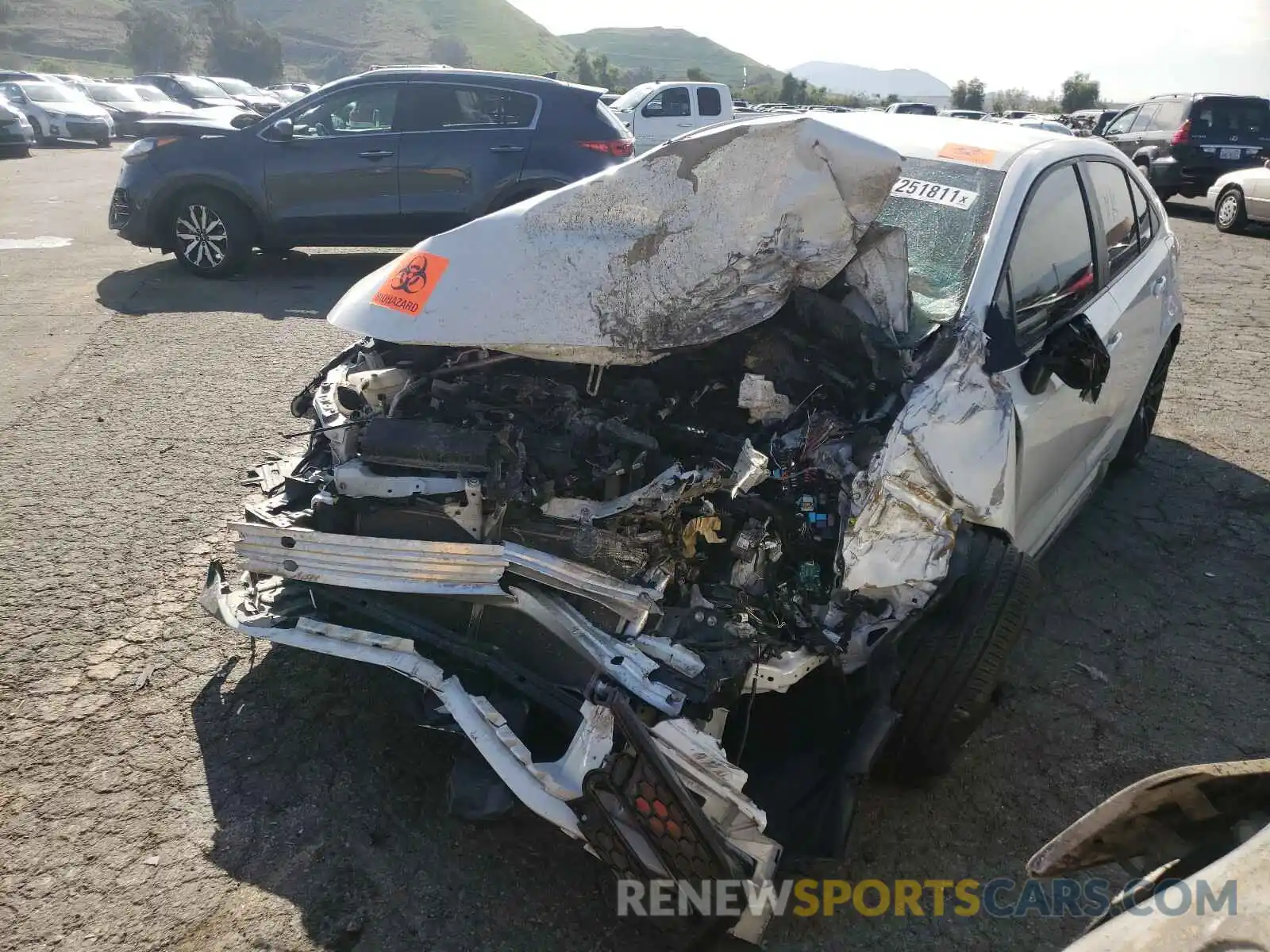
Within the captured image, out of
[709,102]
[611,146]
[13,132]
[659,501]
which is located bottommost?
[13,132]

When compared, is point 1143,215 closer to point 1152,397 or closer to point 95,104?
point 1152,397

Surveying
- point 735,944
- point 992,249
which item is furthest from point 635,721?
point 992,249

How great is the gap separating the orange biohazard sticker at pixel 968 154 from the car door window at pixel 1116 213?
27.4 inches

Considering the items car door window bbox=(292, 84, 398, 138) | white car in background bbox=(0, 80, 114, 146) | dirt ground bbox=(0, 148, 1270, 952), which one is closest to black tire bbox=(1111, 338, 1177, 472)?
dirt ground bbox=(0, 148, 1270, 952)

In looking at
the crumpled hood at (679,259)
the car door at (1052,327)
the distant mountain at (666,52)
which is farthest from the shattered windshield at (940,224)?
the distant mountain at (666,52)

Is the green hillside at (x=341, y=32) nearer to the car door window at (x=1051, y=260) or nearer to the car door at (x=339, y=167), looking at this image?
the car door at (x=339, y=167)

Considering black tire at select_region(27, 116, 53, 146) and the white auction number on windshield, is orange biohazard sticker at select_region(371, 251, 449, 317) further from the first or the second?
black tire at select_region(27, 116, 53, 146)

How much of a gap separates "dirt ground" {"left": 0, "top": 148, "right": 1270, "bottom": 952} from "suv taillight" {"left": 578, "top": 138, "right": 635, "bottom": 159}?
16.0ft

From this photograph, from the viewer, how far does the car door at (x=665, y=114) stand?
17016 millimetres

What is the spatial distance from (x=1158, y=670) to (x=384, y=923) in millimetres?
2900

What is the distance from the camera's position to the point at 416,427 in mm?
2916

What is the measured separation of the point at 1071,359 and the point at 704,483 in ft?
4.26

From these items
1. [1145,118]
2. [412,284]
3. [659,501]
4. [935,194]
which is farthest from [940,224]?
[1145,118]

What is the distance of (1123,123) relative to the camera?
1712cm
